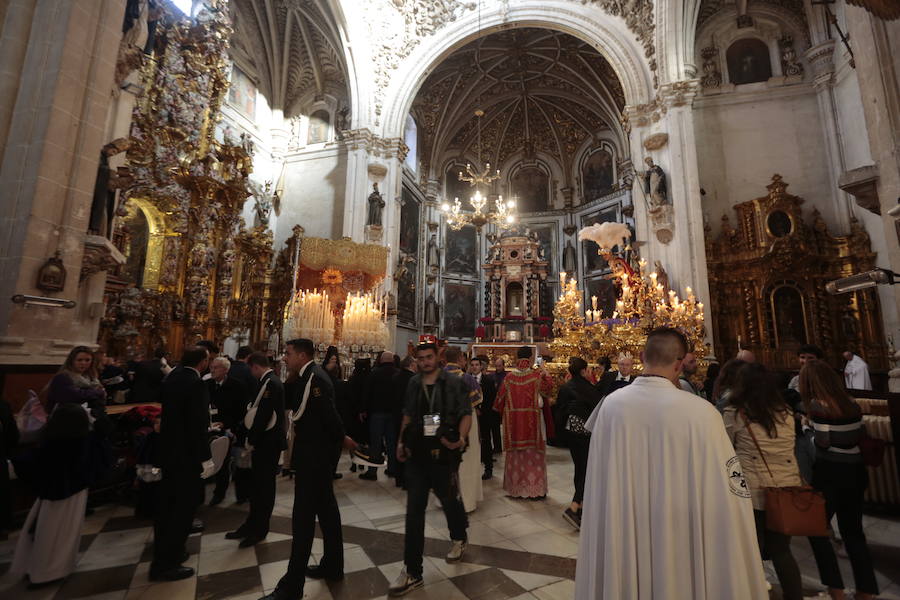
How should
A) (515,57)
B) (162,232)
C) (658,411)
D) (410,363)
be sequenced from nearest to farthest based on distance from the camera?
(658,411), (410,363), (162,232), (515,57)

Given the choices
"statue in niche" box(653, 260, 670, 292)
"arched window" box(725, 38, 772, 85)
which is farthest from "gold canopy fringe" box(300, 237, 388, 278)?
"arched window" box(725, 38, 772, 85)

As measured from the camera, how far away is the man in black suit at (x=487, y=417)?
209 inches

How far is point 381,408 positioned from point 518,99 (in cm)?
1884

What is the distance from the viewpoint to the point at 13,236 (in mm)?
4055

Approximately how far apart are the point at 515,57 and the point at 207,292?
49.0 ft

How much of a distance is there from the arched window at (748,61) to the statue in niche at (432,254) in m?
12.0

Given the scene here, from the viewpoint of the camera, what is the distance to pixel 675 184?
1041cm

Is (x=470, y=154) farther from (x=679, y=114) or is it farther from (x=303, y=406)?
(x=303, y=406)

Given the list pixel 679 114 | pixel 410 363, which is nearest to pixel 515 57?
pixel 679 114

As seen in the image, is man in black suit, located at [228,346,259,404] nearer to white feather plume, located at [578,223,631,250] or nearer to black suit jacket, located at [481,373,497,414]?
black suit jacket, located at [481,373,497,414]

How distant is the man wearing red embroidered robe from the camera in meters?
4.44

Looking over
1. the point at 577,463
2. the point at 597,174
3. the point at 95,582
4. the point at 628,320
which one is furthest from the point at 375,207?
the point at 597,174

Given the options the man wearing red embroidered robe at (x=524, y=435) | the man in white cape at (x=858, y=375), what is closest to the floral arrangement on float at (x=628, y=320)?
the man in white cape at (x=858, y=375)

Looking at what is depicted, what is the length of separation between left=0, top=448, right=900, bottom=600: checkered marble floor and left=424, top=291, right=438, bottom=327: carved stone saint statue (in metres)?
14.3
